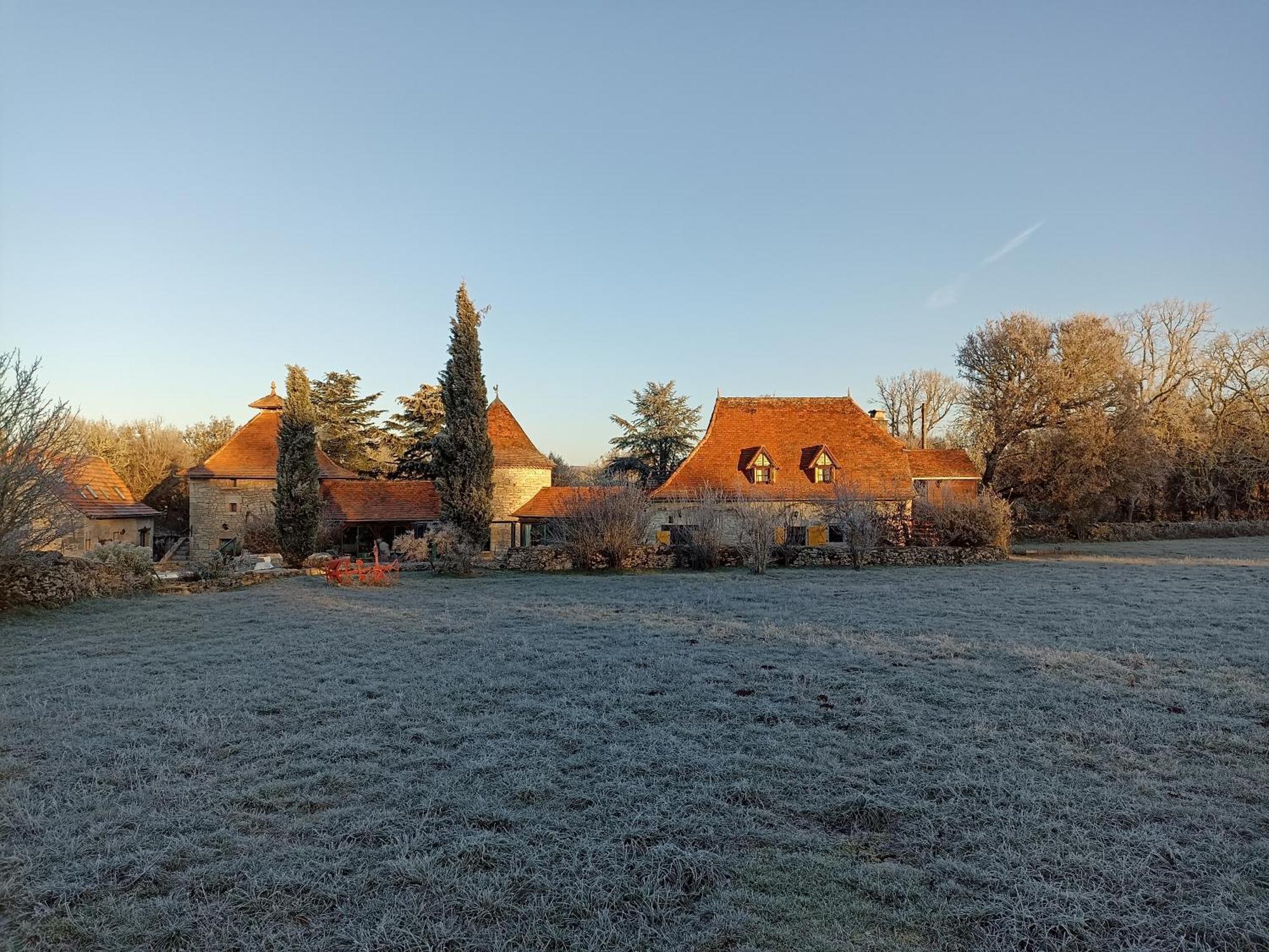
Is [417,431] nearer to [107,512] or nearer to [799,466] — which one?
[107,512]

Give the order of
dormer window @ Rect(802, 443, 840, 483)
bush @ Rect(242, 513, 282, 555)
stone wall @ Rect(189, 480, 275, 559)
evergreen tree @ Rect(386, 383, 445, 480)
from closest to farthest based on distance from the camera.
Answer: bush @ Rect(242, 513, 282, 555)
dormer window @ Rect(802, 443, 840, 483)
stone wall @ Rect(189, 480, 275, 559)
evergreen tree @ Rect(386, 383, 445, 480)

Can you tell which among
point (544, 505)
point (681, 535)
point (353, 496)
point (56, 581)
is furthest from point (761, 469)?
point (56, 581)

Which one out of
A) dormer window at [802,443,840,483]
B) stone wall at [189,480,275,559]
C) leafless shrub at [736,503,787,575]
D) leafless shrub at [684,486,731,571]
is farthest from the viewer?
stone wall at [189,480,275,559]

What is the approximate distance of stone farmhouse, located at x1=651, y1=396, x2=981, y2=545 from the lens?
23.4m

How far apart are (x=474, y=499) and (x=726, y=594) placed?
33.3 ft

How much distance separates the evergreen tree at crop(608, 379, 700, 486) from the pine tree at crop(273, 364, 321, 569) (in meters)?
17.5

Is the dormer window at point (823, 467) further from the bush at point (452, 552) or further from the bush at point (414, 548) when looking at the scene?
the bush at point (414, 548)

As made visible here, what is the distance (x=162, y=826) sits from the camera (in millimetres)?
3766

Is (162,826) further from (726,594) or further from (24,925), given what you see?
(726,594)

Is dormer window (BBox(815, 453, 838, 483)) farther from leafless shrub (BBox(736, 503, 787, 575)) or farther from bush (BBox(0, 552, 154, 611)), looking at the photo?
bush (BBox(0, 552, 154, 611))

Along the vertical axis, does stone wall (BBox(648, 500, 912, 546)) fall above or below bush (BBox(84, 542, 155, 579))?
above

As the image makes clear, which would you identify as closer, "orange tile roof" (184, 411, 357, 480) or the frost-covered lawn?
the frost-covered lawn

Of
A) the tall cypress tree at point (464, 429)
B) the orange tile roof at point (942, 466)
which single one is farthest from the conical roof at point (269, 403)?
the orange tile roof at point (942, 466)

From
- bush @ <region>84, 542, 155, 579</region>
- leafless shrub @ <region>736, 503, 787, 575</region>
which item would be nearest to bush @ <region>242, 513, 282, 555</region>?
bush @ <region>84, 542, 155, 579</region>
